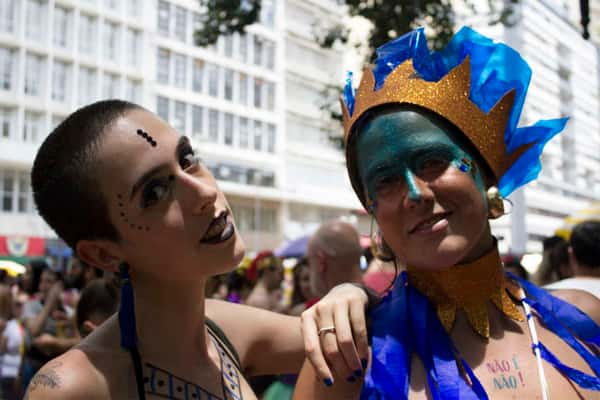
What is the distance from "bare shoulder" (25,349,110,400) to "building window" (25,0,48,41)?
110 feet

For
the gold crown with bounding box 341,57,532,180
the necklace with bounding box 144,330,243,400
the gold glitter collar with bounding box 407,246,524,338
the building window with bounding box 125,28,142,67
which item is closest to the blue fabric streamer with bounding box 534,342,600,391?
the gold glitter collar with bounding box 407,246,524,338

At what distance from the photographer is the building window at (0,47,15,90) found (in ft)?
102

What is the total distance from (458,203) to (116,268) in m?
0.87

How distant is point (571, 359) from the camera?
1.57m

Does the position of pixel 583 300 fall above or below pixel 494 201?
below

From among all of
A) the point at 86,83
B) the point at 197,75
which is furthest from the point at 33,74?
the point at 197,75

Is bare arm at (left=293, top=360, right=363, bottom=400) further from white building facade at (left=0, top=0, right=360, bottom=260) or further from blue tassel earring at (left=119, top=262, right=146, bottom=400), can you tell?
white building facade at (left=0, top=0, right=360, bottom=260)

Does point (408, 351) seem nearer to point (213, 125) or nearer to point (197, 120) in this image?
point (197, 120)

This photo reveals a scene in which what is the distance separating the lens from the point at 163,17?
35125 mm

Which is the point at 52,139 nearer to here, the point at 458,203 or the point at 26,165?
the point at 458,203

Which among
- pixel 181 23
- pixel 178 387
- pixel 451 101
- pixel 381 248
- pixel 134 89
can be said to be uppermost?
pixel 181 23

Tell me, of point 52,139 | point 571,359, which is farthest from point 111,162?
point 571,359

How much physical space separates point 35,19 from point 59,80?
315 cm

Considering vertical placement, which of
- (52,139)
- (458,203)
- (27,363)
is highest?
(52,139)
